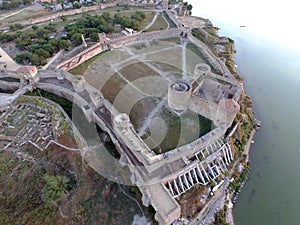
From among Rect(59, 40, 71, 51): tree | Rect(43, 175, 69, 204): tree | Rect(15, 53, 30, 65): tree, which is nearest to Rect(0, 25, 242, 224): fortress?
Rect(15, 53, 30, 65): tree

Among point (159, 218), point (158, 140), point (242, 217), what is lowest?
point (242, 217)

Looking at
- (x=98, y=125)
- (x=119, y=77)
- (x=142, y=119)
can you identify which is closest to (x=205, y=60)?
(x=119, y=77)

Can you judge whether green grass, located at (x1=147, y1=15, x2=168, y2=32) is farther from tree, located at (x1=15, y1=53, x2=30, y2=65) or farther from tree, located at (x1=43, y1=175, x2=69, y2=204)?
tree, located at (x1=43, y1=175, x2=69, y2=204)

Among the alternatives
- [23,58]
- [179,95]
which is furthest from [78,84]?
[23,58]

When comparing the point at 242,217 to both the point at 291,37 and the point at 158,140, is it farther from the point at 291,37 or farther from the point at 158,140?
the point at 291,37

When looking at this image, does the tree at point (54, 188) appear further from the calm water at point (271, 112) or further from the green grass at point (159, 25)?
the green grass at point (159, 25)

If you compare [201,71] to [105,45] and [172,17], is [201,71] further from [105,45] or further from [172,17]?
[172,17]
